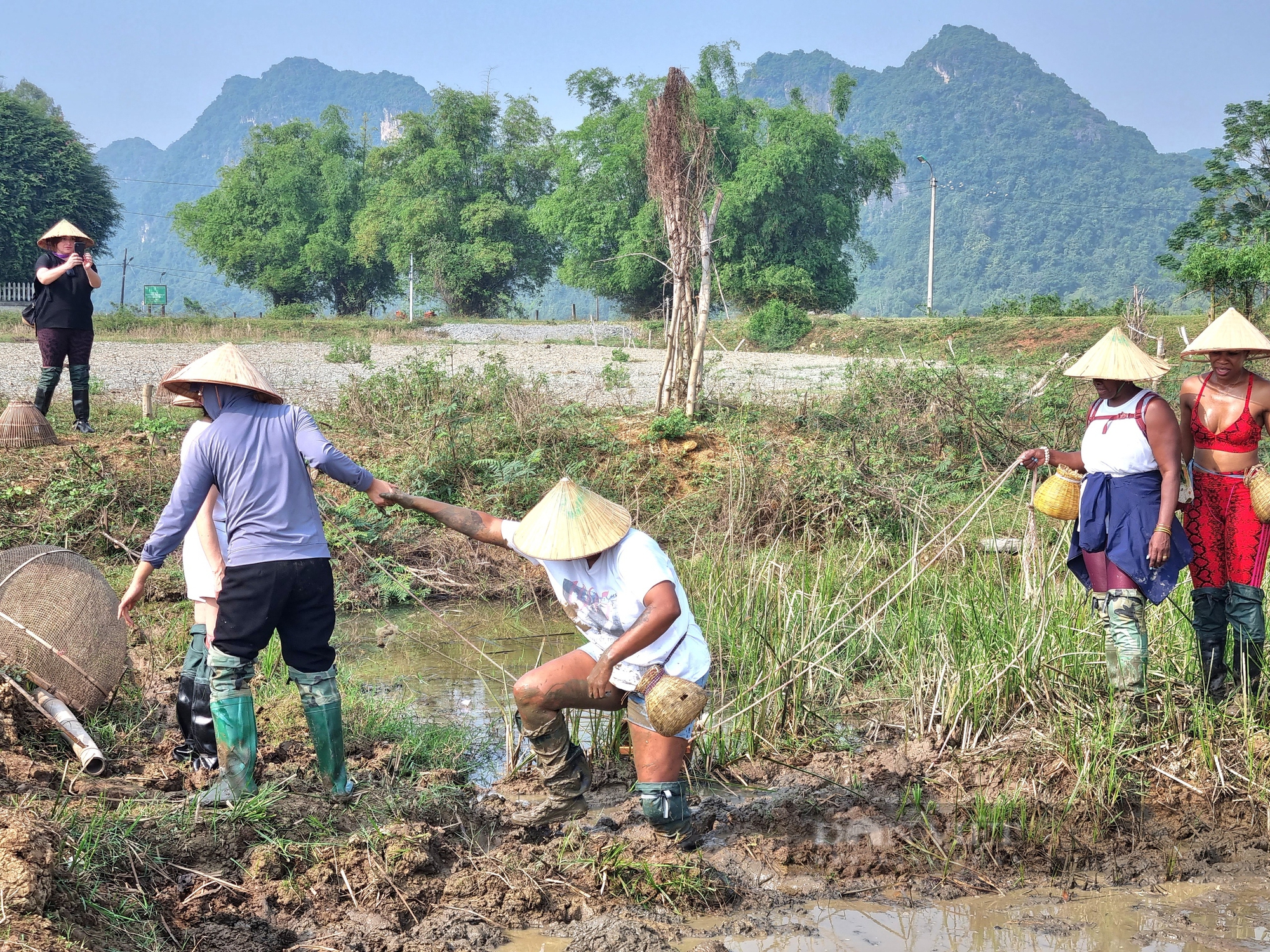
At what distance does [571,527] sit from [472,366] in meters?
15.4

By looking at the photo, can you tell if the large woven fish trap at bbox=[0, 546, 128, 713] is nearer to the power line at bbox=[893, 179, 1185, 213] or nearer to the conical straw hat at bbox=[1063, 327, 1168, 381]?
the conical straw hat at bbox=[1063, 327, 1168, 381]

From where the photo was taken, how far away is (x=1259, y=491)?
451 cm

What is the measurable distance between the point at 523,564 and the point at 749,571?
3.25 m

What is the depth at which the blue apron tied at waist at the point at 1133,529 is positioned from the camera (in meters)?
4.54

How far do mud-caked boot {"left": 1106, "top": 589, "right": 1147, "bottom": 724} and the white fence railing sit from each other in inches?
1595

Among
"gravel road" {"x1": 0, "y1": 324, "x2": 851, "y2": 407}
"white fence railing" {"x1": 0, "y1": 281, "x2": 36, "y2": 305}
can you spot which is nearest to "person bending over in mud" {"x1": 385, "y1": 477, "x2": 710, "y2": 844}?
"gravel road" {"x1": 0, "y1": 324, "x2": 851, "y2": 407}

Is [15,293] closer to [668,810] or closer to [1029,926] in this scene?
[668,810]

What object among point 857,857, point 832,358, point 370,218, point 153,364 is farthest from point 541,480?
point 370,218

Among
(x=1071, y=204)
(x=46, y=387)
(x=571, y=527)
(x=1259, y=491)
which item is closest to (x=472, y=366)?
(x=46, y=387)

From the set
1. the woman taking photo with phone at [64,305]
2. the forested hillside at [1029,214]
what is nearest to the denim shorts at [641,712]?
the woman taking photo with phone at [64,305]

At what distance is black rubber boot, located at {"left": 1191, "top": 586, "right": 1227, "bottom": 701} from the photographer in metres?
4.64

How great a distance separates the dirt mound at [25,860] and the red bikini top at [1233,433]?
4540 millimetres

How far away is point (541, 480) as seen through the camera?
9.87 metres

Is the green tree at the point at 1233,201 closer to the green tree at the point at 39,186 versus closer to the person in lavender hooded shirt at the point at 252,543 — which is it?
the person in lavender hooded shirt at the point at 252,543
